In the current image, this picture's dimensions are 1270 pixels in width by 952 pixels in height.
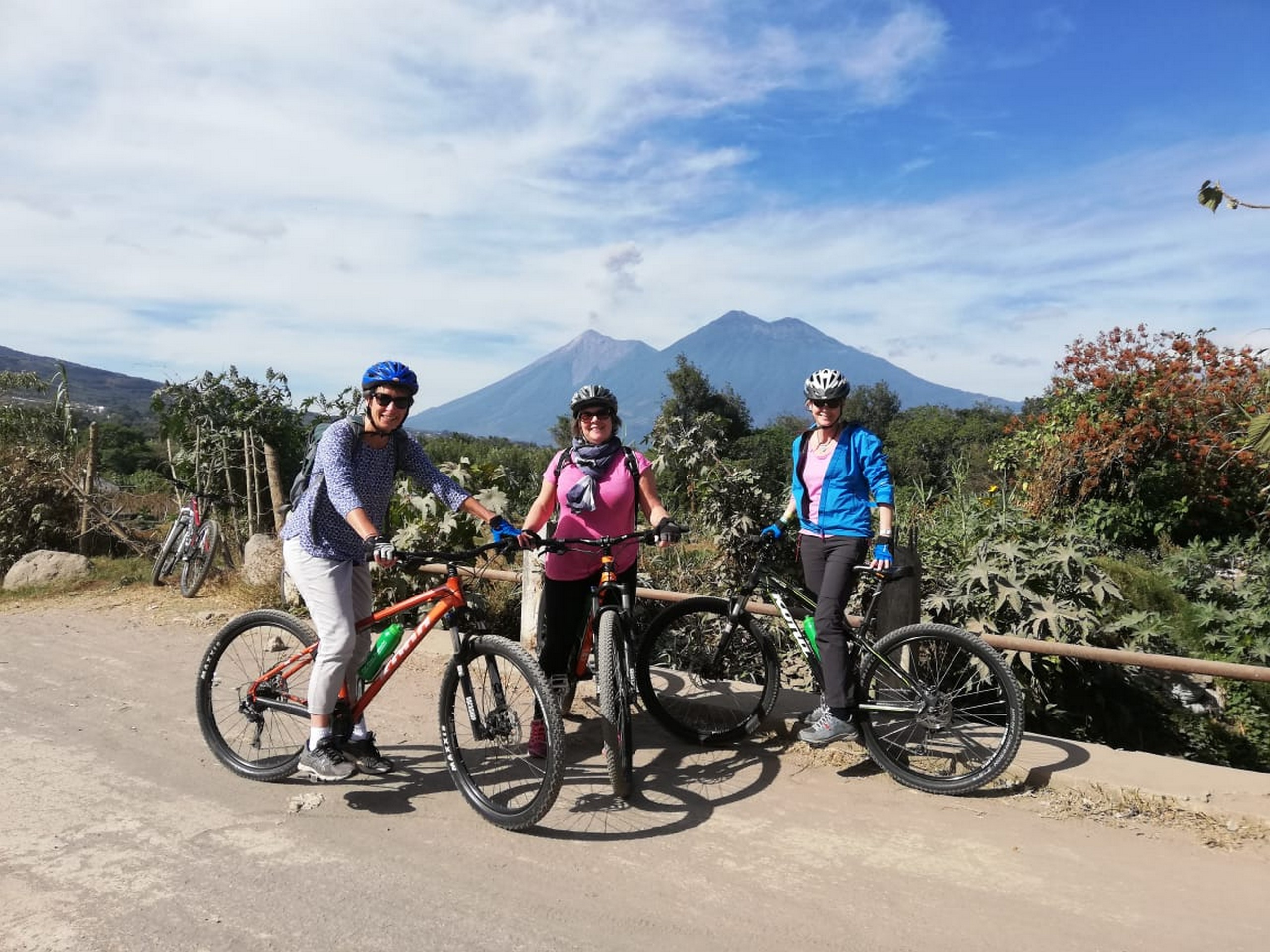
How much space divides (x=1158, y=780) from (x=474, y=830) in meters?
3.08

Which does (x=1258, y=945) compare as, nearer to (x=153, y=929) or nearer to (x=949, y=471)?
(x=153, y=929)

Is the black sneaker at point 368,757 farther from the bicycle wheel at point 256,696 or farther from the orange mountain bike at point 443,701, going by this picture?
the bicycle wheel at point 256,696

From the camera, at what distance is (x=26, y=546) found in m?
10.6

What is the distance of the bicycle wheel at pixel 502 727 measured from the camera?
11.5ft

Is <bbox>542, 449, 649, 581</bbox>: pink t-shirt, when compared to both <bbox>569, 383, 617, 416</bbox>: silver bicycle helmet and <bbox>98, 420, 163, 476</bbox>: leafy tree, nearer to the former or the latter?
<bbox>569, 383, 617, 416</bbox>: silver bicycle helmet

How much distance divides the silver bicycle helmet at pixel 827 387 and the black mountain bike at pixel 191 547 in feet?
24.1

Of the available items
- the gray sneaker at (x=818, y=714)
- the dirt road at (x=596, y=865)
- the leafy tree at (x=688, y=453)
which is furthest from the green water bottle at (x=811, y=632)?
the leafy tree at (x=688, y=453)

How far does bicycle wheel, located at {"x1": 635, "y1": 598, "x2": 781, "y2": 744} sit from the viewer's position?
4586 millimetres

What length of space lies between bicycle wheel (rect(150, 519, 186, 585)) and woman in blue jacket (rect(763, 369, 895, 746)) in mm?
7601

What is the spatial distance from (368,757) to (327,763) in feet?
0.86

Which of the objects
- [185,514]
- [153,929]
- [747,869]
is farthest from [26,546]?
[747,869]

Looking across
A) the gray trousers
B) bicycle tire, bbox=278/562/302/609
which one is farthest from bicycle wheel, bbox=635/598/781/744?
bicycle tire, bbox=278/562/302/609

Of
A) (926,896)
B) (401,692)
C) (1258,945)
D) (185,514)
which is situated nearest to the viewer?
(1258,945)

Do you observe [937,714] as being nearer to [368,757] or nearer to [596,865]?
[596,865]
